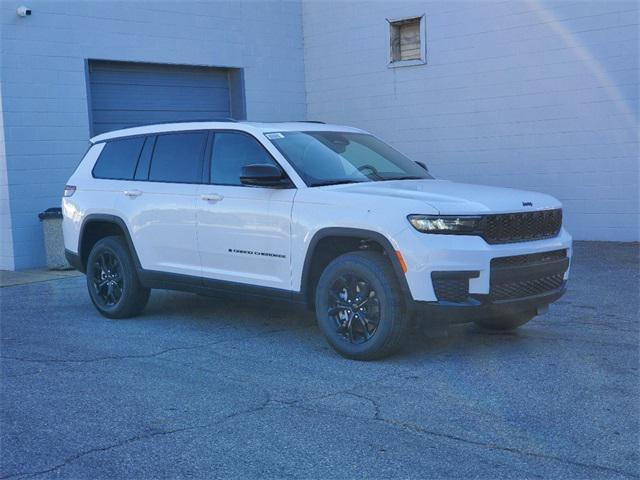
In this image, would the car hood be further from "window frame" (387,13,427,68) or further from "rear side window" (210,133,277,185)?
"window frame" (387,13,427,68)

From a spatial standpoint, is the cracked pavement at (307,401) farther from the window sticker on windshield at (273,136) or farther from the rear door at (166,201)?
the window sticker on windshield at (273,136)

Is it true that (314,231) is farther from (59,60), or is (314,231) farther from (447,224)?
(59,60)

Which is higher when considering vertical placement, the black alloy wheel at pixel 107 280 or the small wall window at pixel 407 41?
the small wall window at pixel 407 41

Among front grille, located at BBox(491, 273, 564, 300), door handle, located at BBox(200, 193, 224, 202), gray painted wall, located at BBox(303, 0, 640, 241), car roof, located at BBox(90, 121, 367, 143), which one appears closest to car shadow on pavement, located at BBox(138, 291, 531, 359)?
front grille, located at BBox(491, 273, 564, 300)

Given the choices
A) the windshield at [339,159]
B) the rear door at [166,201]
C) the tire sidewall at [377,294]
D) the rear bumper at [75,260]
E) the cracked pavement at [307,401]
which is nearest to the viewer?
the cracked pavement at [307,401]

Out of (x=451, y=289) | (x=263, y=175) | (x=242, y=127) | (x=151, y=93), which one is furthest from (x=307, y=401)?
(x=151, y=93)

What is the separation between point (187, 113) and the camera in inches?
591

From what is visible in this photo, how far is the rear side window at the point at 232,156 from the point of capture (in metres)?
7.39

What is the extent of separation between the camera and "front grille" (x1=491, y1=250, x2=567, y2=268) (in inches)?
243

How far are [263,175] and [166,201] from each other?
1.43 metres

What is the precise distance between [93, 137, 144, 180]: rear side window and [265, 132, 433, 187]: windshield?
178 cm

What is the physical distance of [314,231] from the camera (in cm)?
668

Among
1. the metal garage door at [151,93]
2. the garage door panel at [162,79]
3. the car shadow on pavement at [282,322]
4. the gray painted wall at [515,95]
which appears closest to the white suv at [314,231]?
the car shadow on pavement at [282,322]

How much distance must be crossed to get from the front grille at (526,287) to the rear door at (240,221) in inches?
67.4
